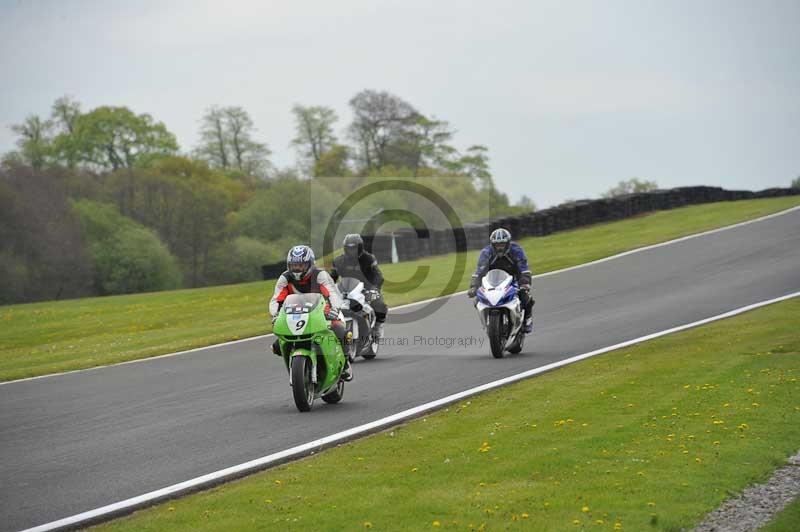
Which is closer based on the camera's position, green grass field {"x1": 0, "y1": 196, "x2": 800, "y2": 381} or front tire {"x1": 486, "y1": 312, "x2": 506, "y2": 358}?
front tire {"x1": 486, "y1": 312, "x2": 506, "y2": 358}

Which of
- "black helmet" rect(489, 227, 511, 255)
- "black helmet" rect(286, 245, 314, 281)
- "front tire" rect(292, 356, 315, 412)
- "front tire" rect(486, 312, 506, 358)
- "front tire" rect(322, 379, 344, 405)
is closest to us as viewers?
"front tire" rect(292, 356, 315, 412)

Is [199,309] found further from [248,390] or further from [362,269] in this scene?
[248,390]

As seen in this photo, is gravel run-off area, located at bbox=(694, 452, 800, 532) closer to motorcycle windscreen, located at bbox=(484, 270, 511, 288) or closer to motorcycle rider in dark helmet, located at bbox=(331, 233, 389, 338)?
motorcycle windscreen, located at bbox=(484, 270, 511, 288)

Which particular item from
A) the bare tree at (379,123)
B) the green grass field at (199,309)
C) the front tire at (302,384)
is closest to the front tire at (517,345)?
the front tire at (302,384)

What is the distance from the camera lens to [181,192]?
7944 centimetres

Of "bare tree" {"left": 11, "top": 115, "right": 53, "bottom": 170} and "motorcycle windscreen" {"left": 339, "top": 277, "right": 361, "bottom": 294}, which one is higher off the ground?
"bare tree" {"left": 11, "top": 115, "right": 53, "bottom": 170}

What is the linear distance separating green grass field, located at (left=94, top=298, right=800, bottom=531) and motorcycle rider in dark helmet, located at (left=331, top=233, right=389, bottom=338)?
414 cm

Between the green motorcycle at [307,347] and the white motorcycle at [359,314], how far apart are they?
12.6ft

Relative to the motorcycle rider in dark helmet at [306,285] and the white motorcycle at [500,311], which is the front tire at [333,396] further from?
the white motorcycle at [500,311]

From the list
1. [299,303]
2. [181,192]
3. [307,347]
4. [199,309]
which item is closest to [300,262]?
[299,303]

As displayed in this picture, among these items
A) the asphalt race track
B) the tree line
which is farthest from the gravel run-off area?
the tree line

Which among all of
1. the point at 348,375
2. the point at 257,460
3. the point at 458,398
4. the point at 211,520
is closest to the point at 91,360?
the point at 348,375

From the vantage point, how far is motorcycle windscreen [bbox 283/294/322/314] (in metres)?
12.0

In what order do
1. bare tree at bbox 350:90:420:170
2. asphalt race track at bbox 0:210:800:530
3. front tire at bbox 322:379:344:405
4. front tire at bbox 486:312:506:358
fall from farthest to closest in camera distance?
bare tree at bbox 350:90:420:170 → front tire at bbox 486:312:506:358 → front tire at bbox 322:379:344:405 → asphalt race track at bbox 0:210:800:530
